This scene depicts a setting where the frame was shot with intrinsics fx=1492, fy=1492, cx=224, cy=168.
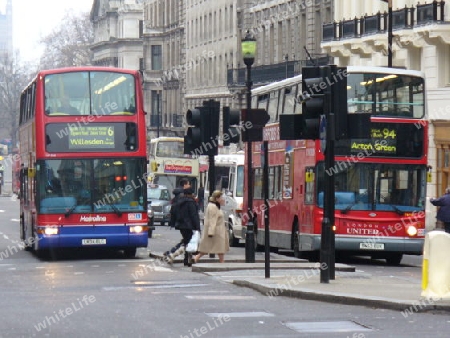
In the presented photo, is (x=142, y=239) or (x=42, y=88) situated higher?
(x=42, y=88)

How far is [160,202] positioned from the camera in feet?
201

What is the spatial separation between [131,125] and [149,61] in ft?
311

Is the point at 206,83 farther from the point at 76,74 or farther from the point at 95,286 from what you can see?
the point at 95,286

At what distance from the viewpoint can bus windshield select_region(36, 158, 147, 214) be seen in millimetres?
31109

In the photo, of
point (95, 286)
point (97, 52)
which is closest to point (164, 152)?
point (95, 286)

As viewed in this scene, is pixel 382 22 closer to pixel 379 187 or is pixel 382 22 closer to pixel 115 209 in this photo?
pixel 379 187

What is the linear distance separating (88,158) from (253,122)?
21.3ft

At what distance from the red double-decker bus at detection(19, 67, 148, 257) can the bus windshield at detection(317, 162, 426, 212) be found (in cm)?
401

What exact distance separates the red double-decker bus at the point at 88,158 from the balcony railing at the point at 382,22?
70.7 feet

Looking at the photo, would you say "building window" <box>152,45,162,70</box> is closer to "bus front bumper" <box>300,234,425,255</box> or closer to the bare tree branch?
the bare tree branch

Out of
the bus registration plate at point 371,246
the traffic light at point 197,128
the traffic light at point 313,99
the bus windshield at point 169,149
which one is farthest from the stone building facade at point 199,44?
the traffic light at point 313,99

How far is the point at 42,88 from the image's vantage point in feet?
102

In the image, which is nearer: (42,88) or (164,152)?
(42,88)

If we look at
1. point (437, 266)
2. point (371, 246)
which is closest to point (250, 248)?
point (371, 246)
